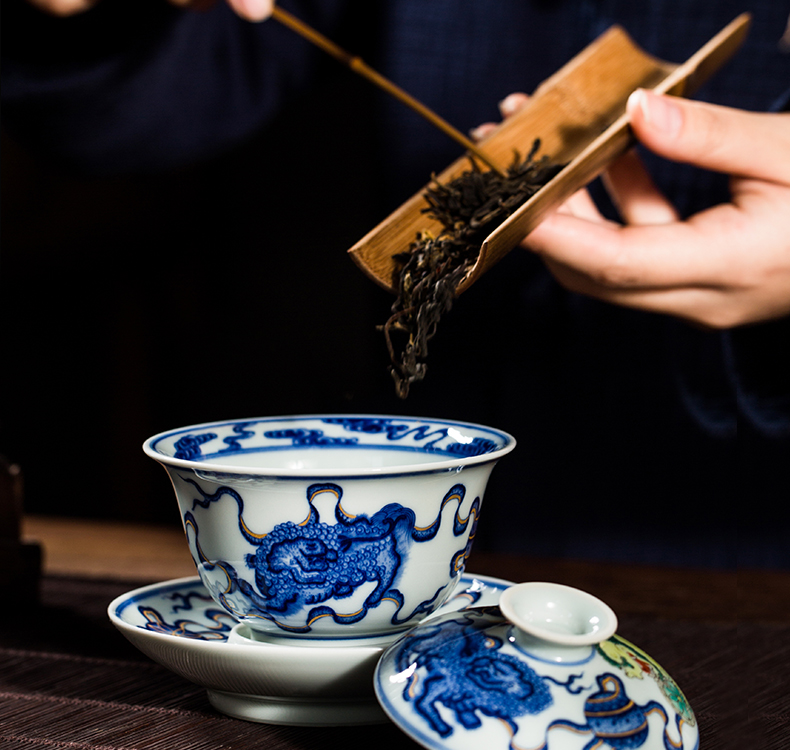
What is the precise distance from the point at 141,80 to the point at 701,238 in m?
1.04

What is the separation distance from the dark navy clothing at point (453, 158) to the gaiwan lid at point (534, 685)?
3.06ft

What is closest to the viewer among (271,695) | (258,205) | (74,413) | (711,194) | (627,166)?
(271,695)

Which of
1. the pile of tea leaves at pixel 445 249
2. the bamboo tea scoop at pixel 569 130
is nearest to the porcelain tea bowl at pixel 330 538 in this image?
the pile of tea leaves at pixel 445 249

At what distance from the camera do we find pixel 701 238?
0.99 m

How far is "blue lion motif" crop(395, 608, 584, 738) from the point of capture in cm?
44

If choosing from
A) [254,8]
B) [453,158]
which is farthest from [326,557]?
[453,158]

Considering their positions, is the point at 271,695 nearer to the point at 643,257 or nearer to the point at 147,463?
the point at 643,257

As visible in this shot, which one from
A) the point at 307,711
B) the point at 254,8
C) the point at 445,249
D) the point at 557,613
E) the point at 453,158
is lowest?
the point at 307,711

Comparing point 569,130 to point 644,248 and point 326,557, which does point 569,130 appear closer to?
point 644,248

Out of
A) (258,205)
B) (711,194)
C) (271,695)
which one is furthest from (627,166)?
(271,695)

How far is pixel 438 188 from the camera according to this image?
97 centimetres

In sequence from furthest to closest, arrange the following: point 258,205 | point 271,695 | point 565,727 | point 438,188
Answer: point 258,205 < point 438,188 < point 271,695 < point 565,727

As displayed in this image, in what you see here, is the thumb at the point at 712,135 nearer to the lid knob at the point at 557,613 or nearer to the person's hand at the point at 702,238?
the person's hand at the point at 702,238

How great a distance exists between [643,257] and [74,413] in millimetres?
1555
